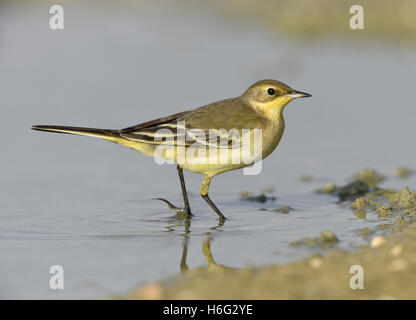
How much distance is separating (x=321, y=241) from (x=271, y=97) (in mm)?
1955

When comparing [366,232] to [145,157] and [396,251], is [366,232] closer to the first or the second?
[396,251]

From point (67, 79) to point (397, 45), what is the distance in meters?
6.46

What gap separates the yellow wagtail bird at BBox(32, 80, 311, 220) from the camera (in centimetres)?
832

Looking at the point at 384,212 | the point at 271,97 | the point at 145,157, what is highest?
the point at 271,97

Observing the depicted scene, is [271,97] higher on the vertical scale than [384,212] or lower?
higher

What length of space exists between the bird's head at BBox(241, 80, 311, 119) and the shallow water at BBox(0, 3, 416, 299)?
1125 millimetres

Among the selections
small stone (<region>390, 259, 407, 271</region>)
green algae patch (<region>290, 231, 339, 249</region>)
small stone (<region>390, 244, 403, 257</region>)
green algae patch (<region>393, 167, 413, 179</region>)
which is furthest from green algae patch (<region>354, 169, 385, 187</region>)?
small stone (<region>390, 259, 407, 271</region>)

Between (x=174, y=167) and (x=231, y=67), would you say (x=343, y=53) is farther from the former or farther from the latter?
(x=174, y=167)

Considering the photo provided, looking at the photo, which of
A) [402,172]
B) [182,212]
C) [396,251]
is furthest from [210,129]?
[402,172]

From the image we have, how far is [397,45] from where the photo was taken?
51.5 ft

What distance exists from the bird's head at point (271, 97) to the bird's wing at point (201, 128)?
0.47 ft

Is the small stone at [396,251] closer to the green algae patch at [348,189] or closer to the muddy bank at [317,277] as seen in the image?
the muddy bank at [317,277]

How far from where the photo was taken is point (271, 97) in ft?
28.4
